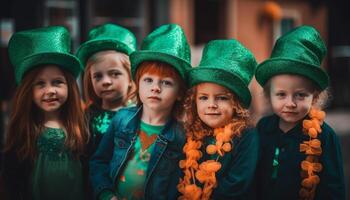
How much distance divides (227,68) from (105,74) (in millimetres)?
797

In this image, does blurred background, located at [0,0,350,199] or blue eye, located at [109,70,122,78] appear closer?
blue eye, located at [109,70,122,78]

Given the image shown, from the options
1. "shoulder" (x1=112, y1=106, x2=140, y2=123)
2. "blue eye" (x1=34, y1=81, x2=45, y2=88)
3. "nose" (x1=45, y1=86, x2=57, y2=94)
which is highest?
"blue eye" (x1=34, y1=81, x2=45, y2=88)

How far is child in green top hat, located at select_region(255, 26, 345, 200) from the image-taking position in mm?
2445

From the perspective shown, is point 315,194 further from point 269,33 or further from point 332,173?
point 269,33

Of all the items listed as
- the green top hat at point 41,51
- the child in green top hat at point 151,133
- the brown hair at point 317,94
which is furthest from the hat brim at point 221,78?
the green top hat at point 41,51

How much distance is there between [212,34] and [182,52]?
750cm

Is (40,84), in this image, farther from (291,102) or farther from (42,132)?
(291,102)

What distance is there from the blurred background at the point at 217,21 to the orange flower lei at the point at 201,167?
2175 mm

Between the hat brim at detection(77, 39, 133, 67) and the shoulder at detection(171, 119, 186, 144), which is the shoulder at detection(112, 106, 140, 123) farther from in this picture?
the hat brim at detection(77, 39, 133, 67)

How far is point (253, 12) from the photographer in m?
10.5

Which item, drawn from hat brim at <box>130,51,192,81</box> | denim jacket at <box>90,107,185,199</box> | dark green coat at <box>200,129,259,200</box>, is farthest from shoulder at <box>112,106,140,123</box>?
dark green coat at <box>200,129,259,200</box>

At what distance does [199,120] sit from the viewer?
2.55 m

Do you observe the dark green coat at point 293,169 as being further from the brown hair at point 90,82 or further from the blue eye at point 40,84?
the blue eye at point 40,84

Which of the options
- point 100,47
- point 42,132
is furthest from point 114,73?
point 42,132
